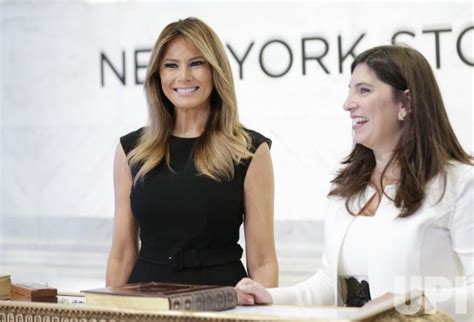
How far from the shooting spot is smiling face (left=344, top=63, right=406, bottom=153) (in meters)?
2.99

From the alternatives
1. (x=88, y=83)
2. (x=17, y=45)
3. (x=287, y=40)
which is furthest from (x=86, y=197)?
(x=287, y=40)

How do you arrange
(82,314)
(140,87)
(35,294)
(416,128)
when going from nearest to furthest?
(82,314)
(35,294)
(416,128)
(140,87)

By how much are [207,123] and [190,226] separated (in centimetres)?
45

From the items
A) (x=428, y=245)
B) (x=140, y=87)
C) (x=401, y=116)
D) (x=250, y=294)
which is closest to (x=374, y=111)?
(x=401, y=116)

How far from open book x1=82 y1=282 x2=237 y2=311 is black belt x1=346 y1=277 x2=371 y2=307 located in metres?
0.61

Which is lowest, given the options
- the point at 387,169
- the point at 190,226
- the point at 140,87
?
the point at 190,226

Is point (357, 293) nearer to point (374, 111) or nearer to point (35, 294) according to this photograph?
point (374, 111)

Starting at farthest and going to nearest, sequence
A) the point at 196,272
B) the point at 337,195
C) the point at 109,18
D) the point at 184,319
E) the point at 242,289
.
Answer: the point at 109,18, the point at 196,272, the point at 337,195, the point at 242,289, the point at 184,319

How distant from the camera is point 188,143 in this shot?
12.0ft

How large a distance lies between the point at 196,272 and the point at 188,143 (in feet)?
1.71

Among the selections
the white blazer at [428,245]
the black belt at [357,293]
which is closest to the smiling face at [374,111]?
the white blazer at [428,245]

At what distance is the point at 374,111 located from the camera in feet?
9.82

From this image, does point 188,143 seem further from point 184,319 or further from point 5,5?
point 5,5

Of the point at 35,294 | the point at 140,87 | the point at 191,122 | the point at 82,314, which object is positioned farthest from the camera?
the point at 140,87
